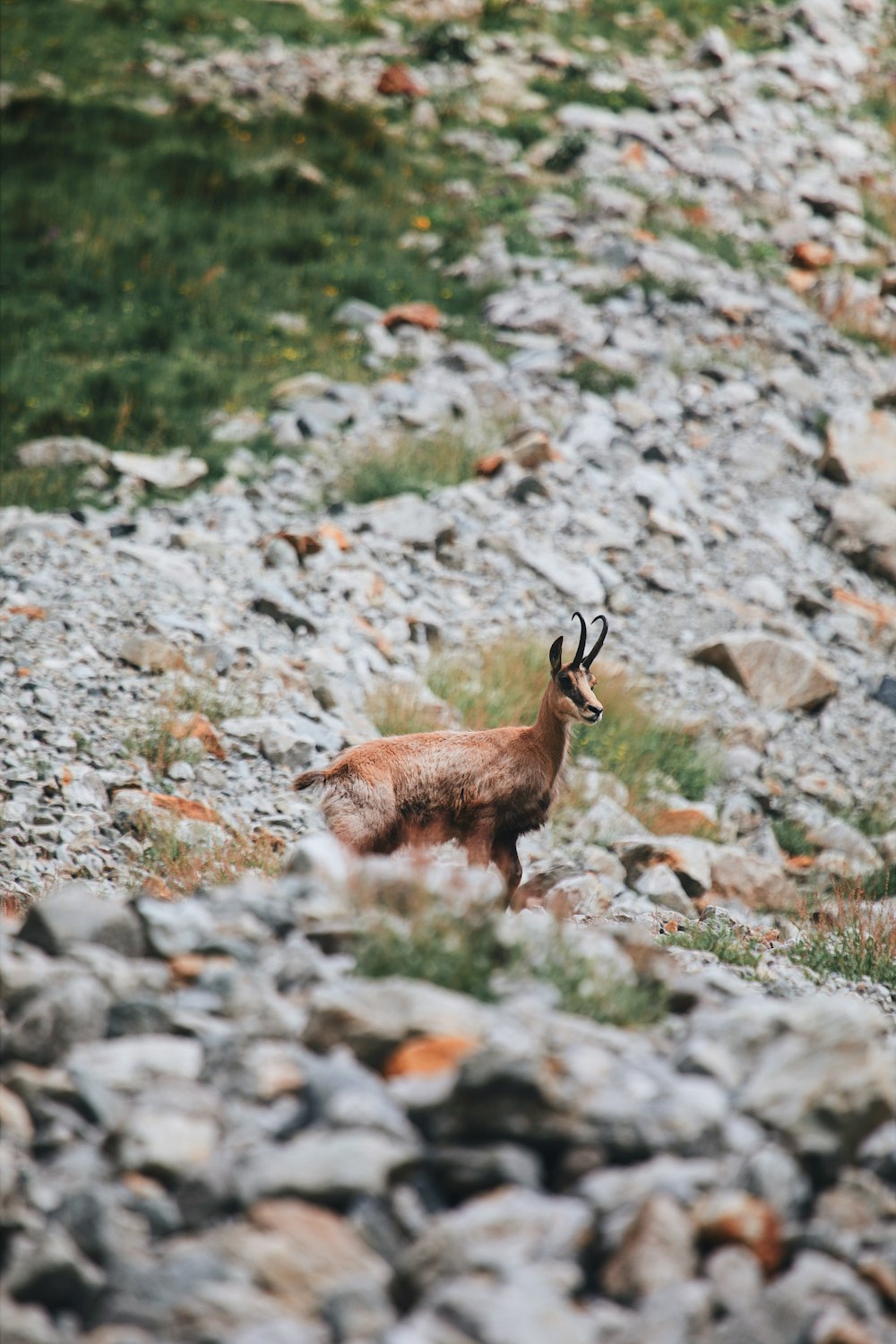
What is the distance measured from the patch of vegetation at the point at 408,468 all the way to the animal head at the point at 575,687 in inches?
220

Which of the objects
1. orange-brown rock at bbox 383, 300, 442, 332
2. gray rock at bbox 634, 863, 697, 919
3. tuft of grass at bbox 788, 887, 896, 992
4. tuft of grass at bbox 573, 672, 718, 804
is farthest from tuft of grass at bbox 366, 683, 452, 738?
orange-brown rock at bbox 383, 300, 442, 332

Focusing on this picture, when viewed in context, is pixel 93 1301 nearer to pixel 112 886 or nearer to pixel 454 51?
pixel 112 886

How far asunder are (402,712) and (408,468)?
4.46 meters

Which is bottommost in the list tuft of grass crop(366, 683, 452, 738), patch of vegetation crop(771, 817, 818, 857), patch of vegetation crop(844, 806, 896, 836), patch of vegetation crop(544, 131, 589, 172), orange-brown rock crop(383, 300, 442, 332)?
patch of vegetation crop(844, 806, 896, 836)

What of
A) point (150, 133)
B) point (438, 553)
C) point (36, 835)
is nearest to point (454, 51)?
point (150, 133)

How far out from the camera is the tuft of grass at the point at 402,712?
995 cm

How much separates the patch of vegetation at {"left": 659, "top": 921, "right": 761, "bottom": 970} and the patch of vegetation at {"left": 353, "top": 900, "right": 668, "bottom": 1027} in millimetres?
2399

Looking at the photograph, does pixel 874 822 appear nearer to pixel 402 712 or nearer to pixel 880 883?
pixel 880 883

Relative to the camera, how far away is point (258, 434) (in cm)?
1415

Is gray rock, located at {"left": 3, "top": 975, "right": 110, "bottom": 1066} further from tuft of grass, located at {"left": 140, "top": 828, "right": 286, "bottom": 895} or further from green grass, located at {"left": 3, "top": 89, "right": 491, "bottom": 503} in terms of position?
green grass, located at {"left": 3, "top": 89, "right": 491, "bottom": 503}

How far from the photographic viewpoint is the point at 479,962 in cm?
463

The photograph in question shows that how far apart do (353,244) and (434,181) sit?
9.51 feet

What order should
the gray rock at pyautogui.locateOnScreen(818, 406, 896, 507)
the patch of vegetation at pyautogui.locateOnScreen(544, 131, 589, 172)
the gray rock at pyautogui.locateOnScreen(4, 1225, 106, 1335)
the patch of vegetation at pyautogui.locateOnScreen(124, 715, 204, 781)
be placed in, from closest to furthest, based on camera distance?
the gray rock at pyautogui.locateOnScreen(4, 1225, 106, 1335) < the patch of vegetation at pyautogui.locateOnScreen(124, 715, 204, 781) < the gray rock at pyautogui.locateOnScreen(818, 406, 896, 507) < the patch of vegetation at pyautogui.locateOnScreen(544, 131, 589, 172)

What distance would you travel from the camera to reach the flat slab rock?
1225 cm
